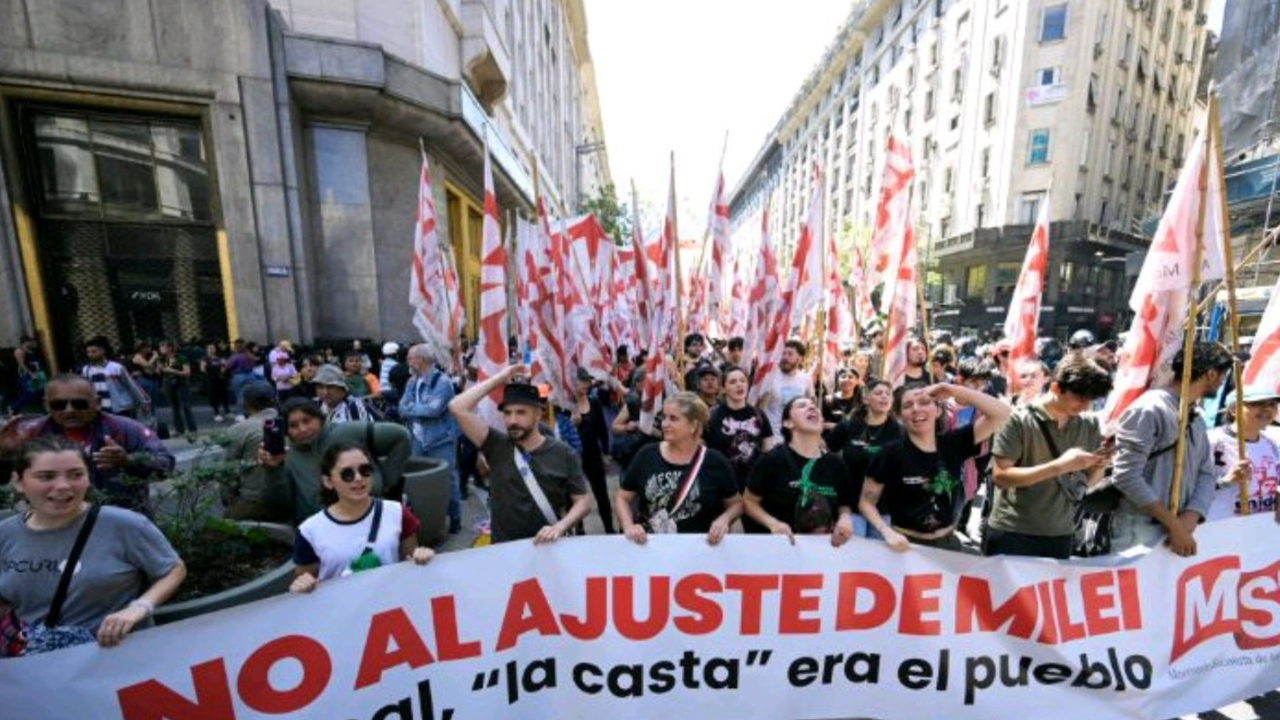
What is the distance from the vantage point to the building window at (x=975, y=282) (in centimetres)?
2841

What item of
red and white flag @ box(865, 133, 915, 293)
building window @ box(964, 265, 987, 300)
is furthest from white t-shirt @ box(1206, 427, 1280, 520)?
building window @ box(964, 265, 987, 300)

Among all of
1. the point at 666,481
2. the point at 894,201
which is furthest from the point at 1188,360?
the point at 894,201

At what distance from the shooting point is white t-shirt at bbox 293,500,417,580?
2.30 meters

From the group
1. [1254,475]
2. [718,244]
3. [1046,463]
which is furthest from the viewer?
[718,244]

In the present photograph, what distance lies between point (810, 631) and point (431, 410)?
3.86 meters

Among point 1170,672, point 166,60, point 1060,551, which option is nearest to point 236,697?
point 1060,551

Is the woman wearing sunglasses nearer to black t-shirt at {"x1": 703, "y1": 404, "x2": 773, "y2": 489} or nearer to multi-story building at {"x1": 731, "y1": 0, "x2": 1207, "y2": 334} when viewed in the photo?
black t-shirt at {"x1": 703, "y1": 404, "x2": 773, "y2": 489}

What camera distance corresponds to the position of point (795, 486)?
285 centimetres

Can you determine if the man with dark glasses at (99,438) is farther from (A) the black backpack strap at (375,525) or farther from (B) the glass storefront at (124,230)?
(B) the glass storefront at (124,230)

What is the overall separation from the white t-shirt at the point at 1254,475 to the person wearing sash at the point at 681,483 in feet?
9.13

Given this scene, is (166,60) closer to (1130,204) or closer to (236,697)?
(236,697)

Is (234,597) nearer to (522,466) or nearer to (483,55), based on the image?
(522,466)

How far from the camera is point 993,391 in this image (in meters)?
6.63

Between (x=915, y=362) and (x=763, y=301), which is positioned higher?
(x=763, y=301)
